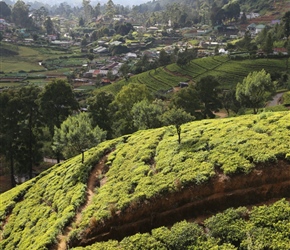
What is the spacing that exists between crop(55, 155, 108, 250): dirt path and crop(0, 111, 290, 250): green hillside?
6cm

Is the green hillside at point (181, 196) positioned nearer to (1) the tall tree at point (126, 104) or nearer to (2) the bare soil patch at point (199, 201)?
(2) the bare soil patch at point (199, 201)

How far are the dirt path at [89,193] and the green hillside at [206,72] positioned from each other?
47.9m

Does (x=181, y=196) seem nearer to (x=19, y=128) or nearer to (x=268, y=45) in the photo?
(x=19, y=128)

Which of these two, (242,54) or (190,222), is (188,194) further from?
(242,54)

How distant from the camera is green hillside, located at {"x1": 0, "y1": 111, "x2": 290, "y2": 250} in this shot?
1165cm

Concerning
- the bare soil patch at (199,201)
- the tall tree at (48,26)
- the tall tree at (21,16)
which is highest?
the tall tree at (21,16)

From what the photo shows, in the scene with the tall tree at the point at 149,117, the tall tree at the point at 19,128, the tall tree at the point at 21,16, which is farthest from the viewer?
the tall tree at the point at 21,16

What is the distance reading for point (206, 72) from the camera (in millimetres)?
74625

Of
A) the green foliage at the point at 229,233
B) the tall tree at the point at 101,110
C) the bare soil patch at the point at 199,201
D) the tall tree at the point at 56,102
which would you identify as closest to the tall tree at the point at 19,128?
the tall tree at the point at 56,102

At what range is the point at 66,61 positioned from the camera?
378ft

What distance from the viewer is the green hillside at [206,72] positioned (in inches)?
2665

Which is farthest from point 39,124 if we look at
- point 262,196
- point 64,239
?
point 262,196

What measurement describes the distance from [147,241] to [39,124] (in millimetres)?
26937

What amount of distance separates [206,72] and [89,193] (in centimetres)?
6180
